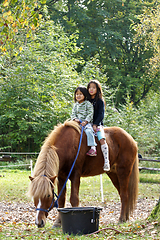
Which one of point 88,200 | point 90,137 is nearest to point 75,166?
point 90,137

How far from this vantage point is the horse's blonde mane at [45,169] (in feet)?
12.6

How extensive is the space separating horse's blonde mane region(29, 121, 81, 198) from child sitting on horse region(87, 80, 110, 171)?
899mm

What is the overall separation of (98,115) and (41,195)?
2.02 m

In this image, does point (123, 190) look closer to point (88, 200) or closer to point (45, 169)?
point (45, 169)

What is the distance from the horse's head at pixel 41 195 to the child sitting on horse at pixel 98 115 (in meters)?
1.50

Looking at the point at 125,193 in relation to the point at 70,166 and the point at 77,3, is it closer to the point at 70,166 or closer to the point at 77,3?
the point at 70,166

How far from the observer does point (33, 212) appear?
6676mm

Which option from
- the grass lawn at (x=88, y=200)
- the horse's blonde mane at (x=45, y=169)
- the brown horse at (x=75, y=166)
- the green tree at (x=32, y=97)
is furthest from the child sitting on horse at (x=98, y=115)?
the green tree at (x=32, y=97)

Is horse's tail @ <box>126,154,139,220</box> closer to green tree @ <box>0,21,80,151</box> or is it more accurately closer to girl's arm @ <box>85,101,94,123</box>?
girl's arm @ <box>85,101,94,123</box>

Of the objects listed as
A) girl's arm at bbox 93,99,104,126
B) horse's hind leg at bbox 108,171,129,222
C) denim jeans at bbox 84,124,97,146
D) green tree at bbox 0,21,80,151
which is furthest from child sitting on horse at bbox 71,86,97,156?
green tree at bbox 0,21,80,151

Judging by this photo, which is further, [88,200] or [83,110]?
[88,200]

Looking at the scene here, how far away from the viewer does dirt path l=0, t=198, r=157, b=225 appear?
5828mm

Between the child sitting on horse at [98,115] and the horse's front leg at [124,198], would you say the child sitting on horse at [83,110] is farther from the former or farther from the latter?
the horse's front leg at [124,198]

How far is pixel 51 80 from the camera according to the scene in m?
15.0
